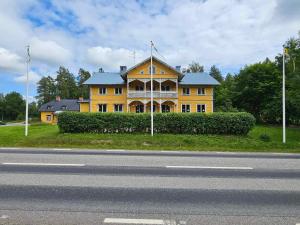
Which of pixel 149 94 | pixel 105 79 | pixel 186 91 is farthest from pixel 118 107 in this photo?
pixel 186 91

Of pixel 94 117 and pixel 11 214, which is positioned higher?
pixel 94 117

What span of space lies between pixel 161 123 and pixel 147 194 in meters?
Answer: 14.6

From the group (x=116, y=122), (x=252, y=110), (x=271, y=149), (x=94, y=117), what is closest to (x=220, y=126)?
(x=271, y=149)

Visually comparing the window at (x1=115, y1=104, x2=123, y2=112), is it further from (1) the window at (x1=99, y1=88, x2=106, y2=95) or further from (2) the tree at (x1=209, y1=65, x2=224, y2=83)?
(2) the tree at (x1=209, y1=65, x2=224, y2=83)

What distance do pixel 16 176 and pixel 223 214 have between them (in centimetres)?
568

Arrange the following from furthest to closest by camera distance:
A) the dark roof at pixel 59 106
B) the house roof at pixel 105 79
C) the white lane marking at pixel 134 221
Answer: the dark roof at pixel 59 106
the house roof at pixel 105 79
the white lane marking at pixel 134 221

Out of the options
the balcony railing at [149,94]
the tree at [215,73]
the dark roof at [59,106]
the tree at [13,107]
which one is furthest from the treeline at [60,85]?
the balcony railing at [149,94]

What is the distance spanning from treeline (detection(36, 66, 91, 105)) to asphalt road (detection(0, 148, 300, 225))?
8814 cm

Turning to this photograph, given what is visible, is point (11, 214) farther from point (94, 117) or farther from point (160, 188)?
point (94, 117)

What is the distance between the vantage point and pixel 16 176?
6.80 metres

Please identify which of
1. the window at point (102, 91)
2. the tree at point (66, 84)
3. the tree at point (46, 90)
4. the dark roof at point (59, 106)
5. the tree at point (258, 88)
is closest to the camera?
the window at point (102, 91)

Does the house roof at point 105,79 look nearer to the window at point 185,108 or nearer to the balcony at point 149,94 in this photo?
the balcony at point 149,94

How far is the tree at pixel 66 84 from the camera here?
90750 mm

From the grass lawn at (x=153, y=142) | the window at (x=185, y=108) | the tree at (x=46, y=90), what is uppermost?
the tree at (x=46, y=90)
